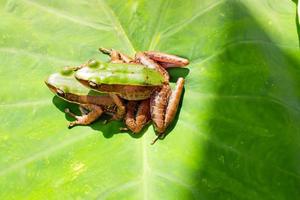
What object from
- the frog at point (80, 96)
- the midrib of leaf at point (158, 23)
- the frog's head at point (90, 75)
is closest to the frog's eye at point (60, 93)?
the frog at point (80, 96)

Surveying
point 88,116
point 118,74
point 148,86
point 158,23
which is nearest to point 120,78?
point 118,74

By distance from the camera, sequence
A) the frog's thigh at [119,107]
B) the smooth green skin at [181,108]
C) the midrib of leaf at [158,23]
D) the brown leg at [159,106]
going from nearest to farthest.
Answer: the smooth green skin at [181,108] < the brown leg at [159,106] < the frog's thigh at [119,107] < the midrib of leaf at [158,23]

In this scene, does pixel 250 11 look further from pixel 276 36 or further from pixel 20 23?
pixel 20 23

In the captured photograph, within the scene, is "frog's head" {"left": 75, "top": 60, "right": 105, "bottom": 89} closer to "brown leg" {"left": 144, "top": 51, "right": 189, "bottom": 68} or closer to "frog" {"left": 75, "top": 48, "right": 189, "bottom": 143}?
"frog" {"left": 75, "top": 48, "right": 189, "bottom": 143}

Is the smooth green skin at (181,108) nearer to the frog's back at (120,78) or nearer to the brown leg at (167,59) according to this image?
the brown leg at (167,59)

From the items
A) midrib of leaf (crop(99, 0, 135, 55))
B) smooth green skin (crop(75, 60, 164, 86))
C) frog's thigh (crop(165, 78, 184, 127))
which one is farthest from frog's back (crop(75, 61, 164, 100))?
midrib of leaf (crop(99, 0, 135, 55))

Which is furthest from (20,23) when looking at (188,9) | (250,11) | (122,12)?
(250,11)
